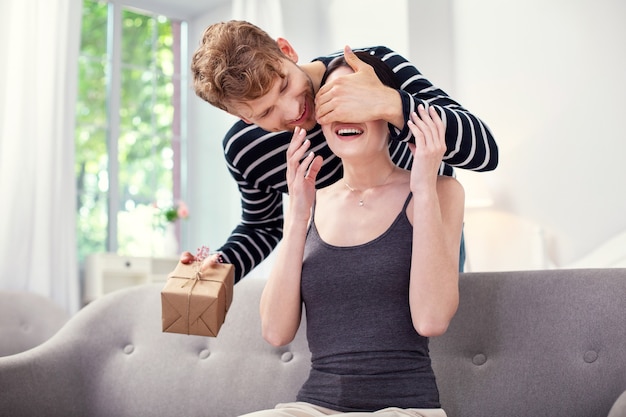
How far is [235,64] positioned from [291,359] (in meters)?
0.86

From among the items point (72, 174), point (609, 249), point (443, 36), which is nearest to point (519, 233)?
point (609, 249)

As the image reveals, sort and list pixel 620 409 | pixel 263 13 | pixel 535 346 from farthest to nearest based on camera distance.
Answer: pixel 263 13, pixel 535 346, pixel 620 409

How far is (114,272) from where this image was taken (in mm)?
5078

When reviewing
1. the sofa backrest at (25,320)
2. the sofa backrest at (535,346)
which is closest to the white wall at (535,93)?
the sofa backrest at (25,320)

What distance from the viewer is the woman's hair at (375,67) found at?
64.9 inches

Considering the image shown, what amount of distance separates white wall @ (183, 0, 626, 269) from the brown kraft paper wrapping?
10.2ft

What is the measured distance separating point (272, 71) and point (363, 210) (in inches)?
14.0

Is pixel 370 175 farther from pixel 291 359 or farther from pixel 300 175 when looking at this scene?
pixel 291 359

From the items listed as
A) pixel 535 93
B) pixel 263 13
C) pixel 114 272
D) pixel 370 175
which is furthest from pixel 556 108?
pixel 370 175

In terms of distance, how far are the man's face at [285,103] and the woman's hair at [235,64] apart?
2cm

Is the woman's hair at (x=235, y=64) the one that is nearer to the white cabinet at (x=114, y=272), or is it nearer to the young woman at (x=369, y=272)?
the young woman at (x=369, y=272)

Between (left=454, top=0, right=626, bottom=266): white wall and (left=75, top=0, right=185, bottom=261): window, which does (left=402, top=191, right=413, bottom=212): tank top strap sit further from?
(left=75, top=0, right=185, bottom=261): window

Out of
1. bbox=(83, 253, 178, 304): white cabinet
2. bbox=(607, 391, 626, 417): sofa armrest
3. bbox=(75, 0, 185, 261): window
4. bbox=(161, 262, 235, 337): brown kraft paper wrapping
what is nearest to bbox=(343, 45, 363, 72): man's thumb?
bbox=(161, 262, 235, 337): brown kraft paper wrapping

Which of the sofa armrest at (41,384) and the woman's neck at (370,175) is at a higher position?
the woman's neck at (370,175)
